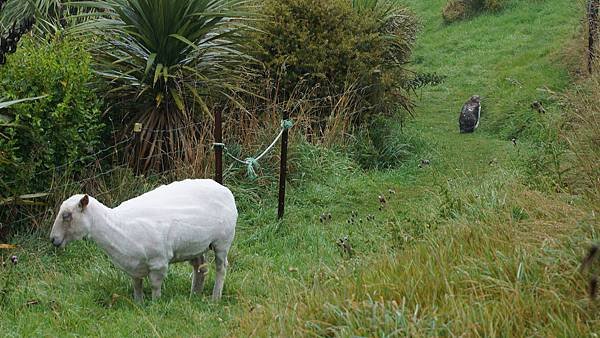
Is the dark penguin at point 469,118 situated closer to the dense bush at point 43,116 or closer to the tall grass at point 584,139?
the tall grass at point 584,139

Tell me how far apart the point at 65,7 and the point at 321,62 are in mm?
4159

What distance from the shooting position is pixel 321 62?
13.5 metres

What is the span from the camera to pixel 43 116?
9461mm

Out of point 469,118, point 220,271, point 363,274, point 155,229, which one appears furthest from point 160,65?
point 469,118

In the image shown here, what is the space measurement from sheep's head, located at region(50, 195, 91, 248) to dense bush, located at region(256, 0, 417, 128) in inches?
265

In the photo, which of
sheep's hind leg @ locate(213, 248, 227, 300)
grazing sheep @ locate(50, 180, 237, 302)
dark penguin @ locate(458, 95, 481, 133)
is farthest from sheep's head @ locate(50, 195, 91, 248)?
dark penguin @ locate(458, 95, 481, 133)

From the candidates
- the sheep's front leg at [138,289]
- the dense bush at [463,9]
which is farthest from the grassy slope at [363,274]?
the dense bush at [463,9]

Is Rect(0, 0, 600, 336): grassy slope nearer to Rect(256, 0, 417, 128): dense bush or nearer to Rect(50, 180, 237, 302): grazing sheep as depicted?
Rect(50, 180, 237, 302): grazing sheep

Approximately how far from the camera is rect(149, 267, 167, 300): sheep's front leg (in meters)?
6.64

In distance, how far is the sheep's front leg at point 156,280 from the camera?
6.64m

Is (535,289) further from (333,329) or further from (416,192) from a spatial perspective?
(416,192)

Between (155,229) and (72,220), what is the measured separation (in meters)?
0.59

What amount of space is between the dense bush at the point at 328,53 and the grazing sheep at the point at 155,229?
618 cm

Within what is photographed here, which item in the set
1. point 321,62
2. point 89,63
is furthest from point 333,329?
point 321,62
